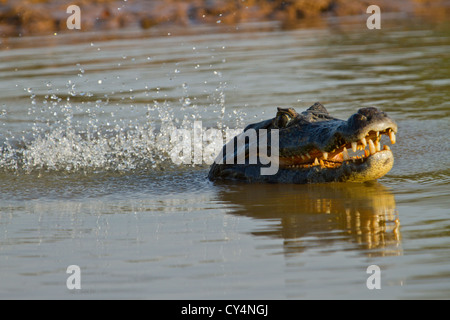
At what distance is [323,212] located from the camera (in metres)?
5.15

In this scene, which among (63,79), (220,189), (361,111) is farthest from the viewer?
(63,79)

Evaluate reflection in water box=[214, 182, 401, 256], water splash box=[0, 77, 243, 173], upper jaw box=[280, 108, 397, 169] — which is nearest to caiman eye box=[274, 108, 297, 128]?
upper jaw box=[280, 108, 397, 169]

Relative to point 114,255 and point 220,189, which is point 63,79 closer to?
point 220,189

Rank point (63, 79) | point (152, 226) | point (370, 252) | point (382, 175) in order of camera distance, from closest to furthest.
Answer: point (370, 252), point (152, 226), point (382, 175), point (63, 79)

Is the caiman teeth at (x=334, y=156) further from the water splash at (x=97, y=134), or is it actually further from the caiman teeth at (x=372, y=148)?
the water splash at (x=97, y=134)

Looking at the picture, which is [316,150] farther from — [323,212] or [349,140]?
[323,212]

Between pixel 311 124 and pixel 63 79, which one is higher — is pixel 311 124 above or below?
below

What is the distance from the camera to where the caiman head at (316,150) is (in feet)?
17.5

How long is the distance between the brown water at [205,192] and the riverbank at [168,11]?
19.5 feet

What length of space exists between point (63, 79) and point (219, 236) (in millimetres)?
8451

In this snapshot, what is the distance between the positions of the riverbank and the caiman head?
13614mm

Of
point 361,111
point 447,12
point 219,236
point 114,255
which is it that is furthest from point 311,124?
point 447,12
